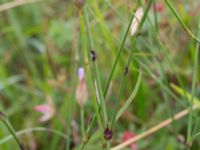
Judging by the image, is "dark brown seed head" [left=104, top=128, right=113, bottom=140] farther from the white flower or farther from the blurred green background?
the blurred green background

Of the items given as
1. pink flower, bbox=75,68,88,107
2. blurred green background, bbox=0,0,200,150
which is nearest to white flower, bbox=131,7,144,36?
pink flower, bbox=75,68,88,107

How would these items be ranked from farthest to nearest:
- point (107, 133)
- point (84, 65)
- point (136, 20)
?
1. point (84, 65)
2. point (136, 20)
3. point (107, 133)

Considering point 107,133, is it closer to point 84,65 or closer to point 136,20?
point 136,20

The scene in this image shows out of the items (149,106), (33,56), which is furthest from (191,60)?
(33,56)

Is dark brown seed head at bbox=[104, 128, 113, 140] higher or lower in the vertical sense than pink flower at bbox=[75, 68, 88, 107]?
lower

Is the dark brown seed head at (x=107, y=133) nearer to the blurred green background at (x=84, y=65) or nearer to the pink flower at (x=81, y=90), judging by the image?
the pink flower at (x=81, y=90)

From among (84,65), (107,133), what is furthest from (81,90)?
(84,65)

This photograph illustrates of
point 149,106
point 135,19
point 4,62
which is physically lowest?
point 149,106

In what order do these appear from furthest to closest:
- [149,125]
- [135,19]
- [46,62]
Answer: [46,62], [149,125], [135,19]

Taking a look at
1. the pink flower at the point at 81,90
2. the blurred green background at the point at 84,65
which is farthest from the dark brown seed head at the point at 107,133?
the blurred green background at the point at 84,65

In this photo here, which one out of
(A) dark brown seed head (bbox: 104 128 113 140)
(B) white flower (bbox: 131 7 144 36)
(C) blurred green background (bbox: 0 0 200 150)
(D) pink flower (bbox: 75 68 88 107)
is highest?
(B) white flower (bbox: 131 7 144 36)

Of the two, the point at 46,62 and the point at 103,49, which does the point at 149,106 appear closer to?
the point at 103,49
